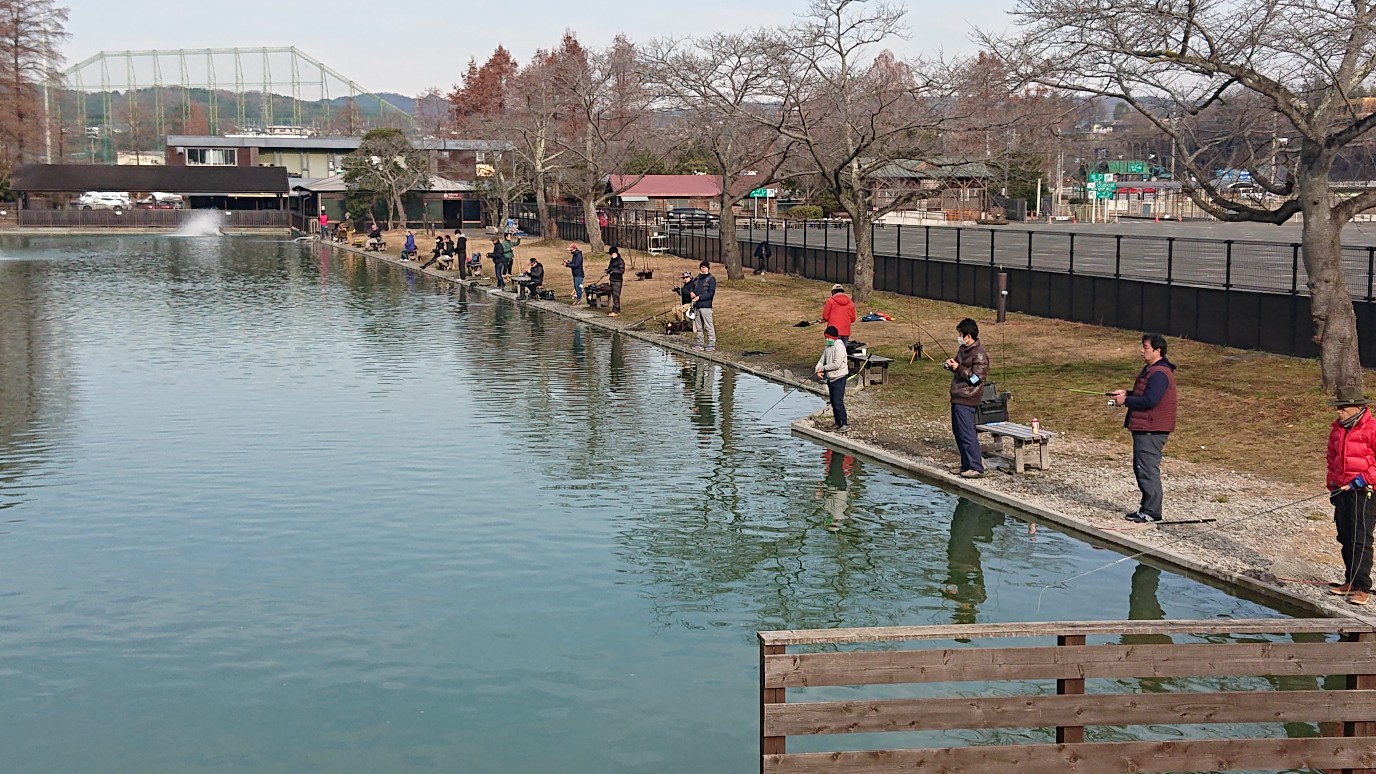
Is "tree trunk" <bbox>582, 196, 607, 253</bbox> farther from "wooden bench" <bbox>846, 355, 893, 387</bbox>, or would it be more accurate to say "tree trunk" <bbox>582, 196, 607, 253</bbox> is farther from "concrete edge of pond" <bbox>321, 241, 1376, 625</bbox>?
"wooden bench" <bbox>846, 355, 893, 387</bbox>

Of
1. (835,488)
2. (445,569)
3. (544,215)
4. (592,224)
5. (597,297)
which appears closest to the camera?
(445,569)

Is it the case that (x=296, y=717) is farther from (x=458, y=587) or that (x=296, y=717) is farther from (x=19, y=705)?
(x=458, y=587)

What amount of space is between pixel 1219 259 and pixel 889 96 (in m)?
14.5

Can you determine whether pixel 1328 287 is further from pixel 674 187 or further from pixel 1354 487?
pixel 674 187

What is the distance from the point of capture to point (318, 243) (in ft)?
281

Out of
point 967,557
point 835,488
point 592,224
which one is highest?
point 592,224

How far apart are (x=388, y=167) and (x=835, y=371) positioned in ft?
247

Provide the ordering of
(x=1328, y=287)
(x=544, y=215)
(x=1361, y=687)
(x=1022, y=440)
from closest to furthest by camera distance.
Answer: (x=1361, y=687), (x=1022, y=440), (x=1328, y=287), (x=544, y=215)

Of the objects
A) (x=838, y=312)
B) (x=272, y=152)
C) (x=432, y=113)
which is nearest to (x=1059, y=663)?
(x=838, y=312)

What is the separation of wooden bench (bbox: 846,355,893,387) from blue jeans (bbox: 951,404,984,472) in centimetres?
740

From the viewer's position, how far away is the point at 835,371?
68.1ft

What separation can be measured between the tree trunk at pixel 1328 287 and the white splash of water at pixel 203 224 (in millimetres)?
87929

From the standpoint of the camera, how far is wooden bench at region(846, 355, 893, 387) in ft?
83.7

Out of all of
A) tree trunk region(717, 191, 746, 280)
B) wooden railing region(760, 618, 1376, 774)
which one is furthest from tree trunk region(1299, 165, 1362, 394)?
tree trunk region(717, 191, 746, 280)
